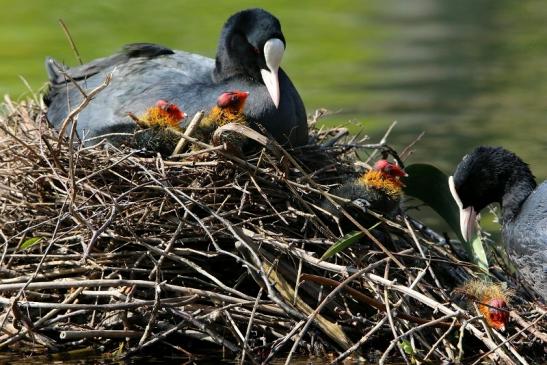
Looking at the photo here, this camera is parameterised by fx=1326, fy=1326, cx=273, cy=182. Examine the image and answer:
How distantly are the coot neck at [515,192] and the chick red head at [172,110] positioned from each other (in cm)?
148

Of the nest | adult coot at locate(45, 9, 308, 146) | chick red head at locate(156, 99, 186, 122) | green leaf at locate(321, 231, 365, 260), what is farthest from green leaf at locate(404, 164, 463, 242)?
chick red head at locate(156, 99, 186, 122)

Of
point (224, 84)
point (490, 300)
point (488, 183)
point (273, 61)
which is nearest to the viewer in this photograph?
point (490, 300)

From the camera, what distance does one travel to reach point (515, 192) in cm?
590

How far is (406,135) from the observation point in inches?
416

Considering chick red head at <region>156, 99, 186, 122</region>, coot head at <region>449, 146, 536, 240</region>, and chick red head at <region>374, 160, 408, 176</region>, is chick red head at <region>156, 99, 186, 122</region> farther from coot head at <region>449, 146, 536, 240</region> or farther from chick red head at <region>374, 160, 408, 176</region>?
coot head at <region>449, 146, 536, 240</region>

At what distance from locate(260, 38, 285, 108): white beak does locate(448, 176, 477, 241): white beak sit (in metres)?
0.87

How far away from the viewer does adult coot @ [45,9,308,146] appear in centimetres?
601

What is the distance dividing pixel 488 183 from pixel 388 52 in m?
8.73

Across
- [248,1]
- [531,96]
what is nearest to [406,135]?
[531,96]

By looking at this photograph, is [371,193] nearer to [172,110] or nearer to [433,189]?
[433,189]

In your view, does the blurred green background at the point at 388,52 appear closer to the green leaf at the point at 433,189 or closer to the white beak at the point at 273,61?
the green leaf at the point at 433,189

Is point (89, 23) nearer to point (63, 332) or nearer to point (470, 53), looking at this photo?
point (470, 53)

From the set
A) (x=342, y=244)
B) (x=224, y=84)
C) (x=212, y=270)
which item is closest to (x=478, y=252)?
(x=342, y=244)

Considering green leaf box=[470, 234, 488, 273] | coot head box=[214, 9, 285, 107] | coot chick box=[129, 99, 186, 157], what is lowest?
green leaf box=[470, 234, 488, 273]
